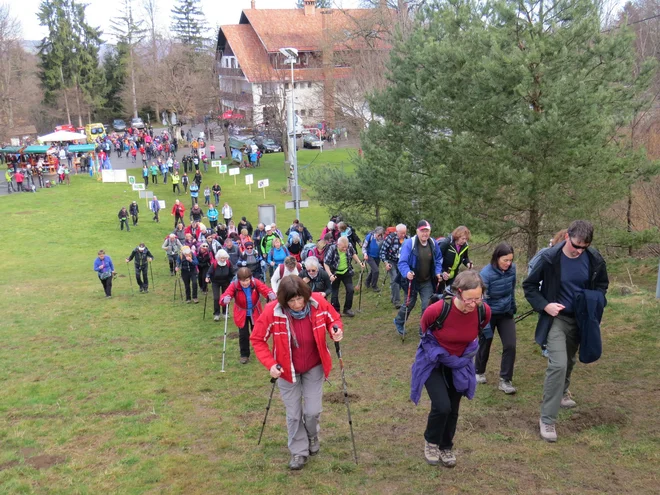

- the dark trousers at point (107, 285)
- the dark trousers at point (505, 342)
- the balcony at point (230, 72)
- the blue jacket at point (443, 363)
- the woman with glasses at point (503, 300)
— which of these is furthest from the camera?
the balcony at point (230, 72)

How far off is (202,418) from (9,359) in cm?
582

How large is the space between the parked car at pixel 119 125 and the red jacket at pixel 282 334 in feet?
224

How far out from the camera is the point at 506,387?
7566 millimetres

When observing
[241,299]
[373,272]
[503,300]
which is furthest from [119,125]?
[503,300]

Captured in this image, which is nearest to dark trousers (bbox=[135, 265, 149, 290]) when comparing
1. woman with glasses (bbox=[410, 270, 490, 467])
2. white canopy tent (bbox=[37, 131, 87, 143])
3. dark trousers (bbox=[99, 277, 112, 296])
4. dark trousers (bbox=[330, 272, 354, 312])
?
dark trousers (bbox=[99, 277, 112, 296])

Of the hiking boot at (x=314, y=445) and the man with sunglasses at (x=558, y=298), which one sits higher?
the man with sunglasses at (x=558, y=298)

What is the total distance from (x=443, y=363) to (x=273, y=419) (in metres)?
2.74

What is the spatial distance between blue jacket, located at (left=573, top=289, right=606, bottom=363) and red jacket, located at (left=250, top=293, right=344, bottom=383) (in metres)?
2.38

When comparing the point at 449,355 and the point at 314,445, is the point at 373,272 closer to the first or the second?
the point at 314,445

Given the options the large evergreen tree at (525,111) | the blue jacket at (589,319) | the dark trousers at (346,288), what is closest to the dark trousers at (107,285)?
the dark trousers at (346,288)

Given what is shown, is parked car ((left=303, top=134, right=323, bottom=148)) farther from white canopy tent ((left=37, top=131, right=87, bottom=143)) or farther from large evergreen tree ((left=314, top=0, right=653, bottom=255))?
large evergreen tree ((left=314, top=0, right=653, bottom=255))

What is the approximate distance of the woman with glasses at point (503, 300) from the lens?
7164 mm

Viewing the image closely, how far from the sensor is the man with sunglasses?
6094 mm

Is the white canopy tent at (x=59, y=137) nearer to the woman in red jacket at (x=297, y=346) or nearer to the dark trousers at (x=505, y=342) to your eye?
the dark trousers at (x=505, y=342)
